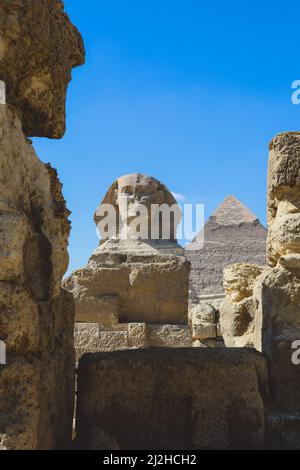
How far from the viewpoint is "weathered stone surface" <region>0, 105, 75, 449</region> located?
2.48 m

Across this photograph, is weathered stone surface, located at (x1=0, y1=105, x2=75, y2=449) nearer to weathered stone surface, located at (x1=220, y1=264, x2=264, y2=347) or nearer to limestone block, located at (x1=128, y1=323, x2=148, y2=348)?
weathered stone surface, located at (x1=220, y1=264, x2=264, y2=347)

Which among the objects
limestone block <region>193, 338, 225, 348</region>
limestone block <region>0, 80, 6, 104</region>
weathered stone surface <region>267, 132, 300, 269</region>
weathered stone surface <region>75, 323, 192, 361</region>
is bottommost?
limestone block <region>193, 338, 225, 348</region>

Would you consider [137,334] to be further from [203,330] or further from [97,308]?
[203,330]

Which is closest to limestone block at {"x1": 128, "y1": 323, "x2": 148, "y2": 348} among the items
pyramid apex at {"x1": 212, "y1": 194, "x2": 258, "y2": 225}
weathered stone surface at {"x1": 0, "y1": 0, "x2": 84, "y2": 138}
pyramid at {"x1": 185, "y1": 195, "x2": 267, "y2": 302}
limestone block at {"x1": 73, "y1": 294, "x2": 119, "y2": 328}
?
limestone block at {"x1": 73, "y1": 294, "x2": 119, "y2": 328}

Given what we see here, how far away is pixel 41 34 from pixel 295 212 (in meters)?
1.86

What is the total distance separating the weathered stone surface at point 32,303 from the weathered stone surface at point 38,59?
0.67 feet

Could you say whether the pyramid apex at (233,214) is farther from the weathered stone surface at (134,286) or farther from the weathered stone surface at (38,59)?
the weathered stone surface at (38,59)

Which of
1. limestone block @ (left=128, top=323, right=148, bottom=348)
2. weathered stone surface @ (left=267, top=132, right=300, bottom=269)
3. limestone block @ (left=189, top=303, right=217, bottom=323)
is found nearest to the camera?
weathered stone surface @ (left=267, top=132, right=300, bottom=269)

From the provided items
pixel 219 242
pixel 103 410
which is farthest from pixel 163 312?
pixel 219 242

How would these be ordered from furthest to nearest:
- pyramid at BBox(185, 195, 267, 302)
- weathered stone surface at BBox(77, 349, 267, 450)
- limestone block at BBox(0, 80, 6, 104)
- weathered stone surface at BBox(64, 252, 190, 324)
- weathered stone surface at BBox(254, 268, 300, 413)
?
1. pyramid at BBox(185, 195, 267, 302)
2. weathered stone surface at BBox(64, 252, 190, 324)
3. weathered stone surface at BBox(254, 268, 300, 413)
4. weathered stone surface at BBox(77, 349, 267, 450)
5. limestone block at BBox(0, 80, 6, 104)

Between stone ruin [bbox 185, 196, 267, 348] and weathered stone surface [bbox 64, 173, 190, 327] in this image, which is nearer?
weathered stone surface [bbox 64, 173, 190, 327]

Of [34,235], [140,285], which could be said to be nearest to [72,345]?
[34,235]

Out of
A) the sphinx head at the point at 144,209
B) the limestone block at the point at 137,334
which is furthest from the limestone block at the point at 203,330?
the limestone block at the point at 137,334

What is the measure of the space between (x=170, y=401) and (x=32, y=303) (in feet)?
3.39
